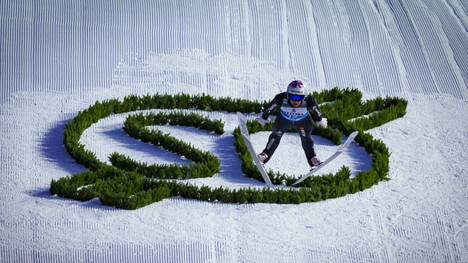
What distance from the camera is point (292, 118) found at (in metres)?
16.9

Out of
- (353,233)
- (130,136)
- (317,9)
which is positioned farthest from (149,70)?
(353,233)

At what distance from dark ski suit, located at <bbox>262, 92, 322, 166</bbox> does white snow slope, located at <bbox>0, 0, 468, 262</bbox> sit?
2.31ft

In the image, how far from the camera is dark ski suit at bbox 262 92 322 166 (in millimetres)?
16766

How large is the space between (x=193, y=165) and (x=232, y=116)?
208 cm

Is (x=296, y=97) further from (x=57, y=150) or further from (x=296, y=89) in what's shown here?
(x=57, y=150)

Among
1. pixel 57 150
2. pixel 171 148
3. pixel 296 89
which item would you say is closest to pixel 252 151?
pixel 296 89

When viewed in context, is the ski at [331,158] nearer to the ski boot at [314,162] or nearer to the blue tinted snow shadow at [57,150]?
the ski boot at [314,162]

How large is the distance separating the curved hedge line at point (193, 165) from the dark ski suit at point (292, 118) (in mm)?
481

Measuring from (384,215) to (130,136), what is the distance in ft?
13.7

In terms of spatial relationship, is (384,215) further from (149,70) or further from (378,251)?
(149,70)

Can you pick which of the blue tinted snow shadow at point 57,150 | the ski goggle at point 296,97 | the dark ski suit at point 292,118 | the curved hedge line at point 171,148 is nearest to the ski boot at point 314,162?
the dark ski suit at point 292,118

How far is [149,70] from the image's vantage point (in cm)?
2062

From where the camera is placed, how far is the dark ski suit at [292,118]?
1677cm

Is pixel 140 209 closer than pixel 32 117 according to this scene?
Yes
